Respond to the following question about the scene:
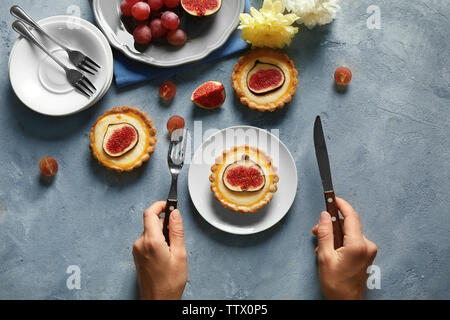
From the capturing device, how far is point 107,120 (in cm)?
397

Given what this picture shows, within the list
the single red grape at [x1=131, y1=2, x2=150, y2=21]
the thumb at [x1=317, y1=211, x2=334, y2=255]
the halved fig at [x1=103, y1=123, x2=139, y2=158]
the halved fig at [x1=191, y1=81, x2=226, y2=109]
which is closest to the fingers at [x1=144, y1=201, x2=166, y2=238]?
the halved fig at [x1=103, y1=123, x2=139, y2=158]

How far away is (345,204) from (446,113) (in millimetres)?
1099

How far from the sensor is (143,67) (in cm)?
407

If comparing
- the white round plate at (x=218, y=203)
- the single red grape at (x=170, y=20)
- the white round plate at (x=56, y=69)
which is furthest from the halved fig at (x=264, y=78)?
the white round plate at (x=56, y=69)

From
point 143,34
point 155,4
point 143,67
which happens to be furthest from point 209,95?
point 155,4

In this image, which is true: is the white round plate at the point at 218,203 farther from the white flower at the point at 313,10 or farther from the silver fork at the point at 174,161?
the white flower at the point at 313,10

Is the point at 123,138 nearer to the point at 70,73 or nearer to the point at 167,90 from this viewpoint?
the point at 167,90

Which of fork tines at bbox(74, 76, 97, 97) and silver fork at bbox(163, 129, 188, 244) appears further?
fork tines at bbox(74, 76, 97, 97)

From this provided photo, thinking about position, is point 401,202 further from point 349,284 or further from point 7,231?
point 7,231

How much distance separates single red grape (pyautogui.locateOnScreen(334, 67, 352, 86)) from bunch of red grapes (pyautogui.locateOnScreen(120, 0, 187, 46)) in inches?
45.4

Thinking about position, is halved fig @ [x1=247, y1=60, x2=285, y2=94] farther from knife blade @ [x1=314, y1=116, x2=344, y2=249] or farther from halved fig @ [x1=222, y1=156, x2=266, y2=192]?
halved fig @ [x1=222, y1=156, x2=266, y2=192]

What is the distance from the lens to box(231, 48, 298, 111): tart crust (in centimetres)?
398

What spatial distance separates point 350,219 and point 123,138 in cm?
168

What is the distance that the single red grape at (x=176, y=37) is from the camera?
3990 mm
